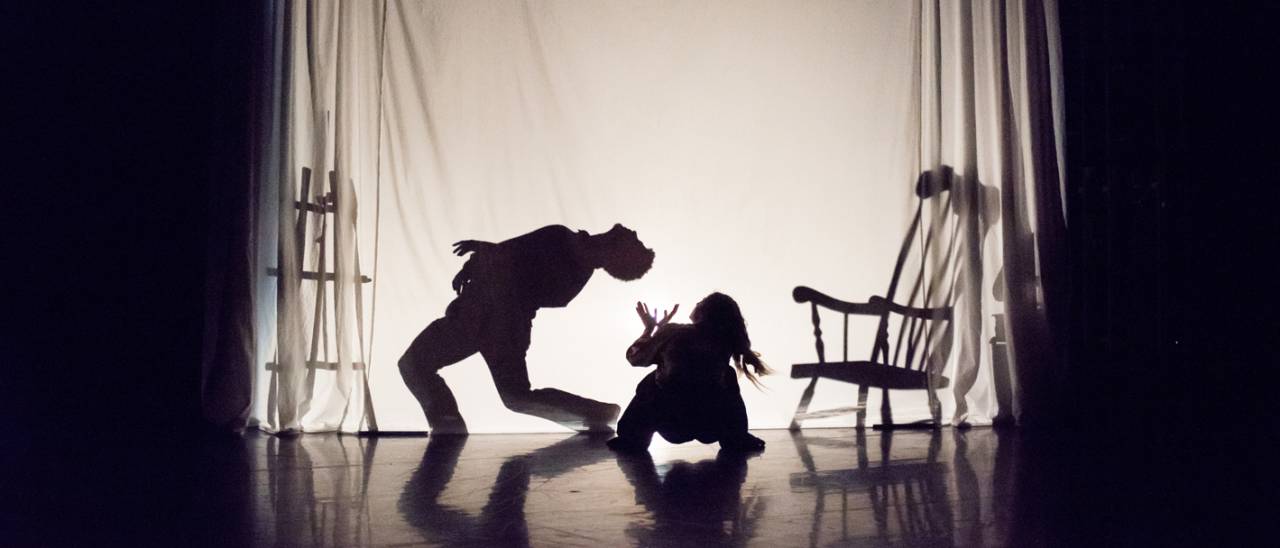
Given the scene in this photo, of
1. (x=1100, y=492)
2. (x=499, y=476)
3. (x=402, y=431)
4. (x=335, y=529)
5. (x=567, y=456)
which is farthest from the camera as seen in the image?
(x=402, y=431)

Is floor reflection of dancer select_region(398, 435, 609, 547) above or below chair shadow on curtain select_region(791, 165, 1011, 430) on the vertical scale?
below

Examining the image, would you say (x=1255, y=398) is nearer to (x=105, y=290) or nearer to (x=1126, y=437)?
(x=1126, y=437)

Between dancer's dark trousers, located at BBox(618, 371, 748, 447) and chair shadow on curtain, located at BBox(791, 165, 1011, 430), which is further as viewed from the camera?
chair shadow on curtain, located at BBox(791, 165, 1011, 430)

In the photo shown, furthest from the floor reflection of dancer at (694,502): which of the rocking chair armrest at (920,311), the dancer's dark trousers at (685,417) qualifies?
the rocking chair armrest at (920,311)

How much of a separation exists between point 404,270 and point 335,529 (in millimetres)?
2030

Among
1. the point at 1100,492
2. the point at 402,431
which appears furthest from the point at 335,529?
the point at 402,431

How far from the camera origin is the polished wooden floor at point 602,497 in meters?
1.55

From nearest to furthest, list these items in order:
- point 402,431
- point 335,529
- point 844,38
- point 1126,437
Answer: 1. point 335,529
2. point 1126,437
3. point 402,431
4. point 844,38

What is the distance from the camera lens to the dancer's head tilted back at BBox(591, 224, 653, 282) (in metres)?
3.56

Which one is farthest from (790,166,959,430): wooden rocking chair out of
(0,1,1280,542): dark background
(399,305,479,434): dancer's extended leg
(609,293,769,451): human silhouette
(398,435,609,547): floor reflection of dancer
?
(399,305,479,434): dancer's extended leg

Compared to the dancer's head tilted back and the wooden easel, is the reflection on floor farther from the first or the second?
the dancer's head tilted back

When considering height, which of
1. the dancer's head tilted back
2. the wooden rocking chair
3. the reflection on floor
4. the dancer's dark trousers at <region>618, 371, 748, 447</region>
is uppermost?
the dancer's head tilted back

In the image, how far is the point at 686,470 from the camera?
2426 mm

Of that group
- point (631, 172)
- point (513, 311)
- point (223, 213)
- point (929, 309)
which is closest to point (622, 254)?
point (631, 172)
